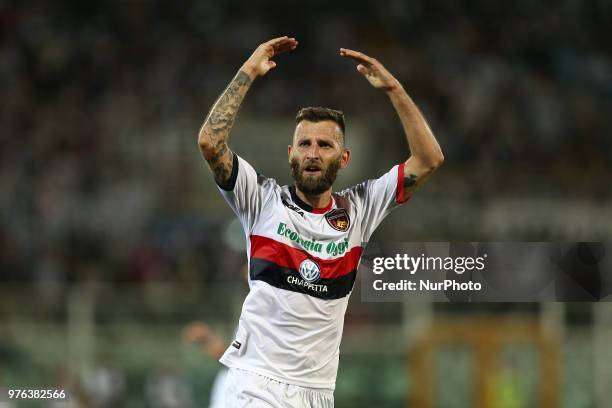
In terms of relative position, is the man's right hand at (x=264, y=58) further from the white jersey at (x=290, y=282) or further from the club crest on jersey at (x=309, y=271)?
the club crest on jersey at (x=309, y=271)

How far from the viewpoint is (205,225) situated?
41.8 feet

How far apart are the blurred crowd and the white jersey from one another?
661 centimetres

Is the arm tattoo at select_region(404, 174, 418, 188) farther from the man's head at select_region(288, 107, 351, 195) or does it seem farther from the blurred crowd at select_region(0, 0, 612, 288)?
the blurred crowd at select_region(0, 0, 612, 288)

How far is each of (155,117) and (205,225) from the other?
2880 mm

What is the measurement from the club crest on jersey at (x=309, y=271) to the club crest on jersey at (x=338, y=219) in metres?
0.25

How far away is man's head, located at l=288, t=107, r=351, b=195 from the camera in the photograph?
16.4 feet

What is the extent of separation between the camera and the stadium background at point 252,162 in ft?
36.8

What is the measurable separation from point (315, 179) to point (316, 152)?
0.41 feet

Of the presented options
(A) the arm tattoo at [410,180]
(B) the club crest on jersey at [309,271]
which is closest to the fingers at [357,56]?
(A) the arm tattoo at [410,180]

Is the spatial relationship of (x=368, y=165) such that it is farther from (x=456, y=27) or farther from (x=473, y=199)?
(x=456, y=27)

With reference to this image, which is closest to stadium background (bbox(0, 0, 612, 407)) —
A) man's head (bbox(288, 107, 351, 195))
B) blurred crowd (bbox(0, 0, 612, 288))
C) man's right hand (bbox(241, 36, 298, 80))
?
blurred crowd (bbox(0, 0, 612, 288))

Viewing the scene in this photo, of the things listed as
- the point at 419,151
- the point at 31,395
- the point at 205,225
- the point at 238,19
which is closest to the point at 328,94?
the point at 238,19

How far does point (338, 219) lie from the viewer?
5.16m

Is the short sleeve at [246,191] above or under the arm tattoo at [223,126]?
under
